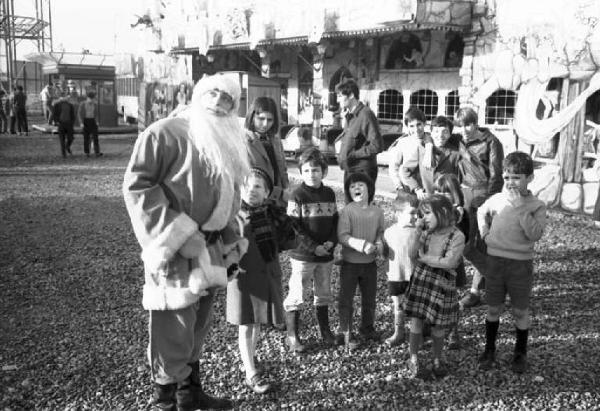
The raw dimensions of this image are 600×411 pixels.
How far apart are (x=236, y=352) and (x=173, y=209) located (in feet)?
5.30

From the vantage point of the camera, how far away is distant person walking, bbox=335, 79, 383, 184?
5.66m

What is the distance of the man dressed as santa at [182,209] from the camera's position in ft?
8.86

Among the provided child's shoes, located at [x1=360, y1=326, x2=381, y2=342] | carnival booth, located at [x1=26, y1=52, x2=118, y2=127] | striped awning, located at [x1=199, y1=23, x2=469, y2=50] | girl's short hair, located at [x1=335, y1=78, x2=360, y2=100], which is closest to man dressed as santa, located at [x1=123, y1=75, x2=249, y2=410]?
child's shoes, located at [x1=360, y1=326, x2=381, y2=342]

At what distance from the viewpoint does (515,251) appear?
3863mm

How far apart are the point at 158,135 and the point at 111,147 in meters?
16.8

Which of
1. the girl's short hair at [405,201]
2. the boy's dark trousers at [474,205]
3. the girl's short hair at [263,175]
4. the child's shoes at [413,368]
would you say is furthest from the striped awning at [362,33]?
the child's shoes at [413,368]

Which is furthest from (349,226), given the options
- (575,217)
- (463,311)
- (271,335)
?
(575,217)

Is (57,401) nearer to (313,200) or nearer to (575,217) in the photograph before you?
(313,200)

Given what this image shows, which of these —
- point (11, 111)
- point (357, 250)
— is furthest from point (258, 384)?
point (11, 111)

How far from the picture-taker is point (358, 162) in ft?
19.0

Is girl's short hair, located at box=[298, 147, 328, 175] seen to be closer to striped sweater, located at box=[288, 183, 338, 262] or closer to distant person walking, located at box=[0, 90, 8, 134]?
striped sweater, located at box=[288, 183, 338, 262]

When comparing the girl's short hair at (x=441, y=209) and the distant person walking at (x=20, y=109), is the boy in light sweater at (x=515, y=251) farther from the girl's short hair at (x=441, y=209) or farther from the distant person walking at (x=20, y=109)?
the distant person walking at (x=20, y=109)

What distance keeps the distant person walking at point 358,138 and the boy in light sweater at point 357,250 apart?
4.98 feet

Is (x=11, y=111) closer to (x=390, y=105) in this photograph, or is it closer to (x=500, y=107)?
(x=390, y=105)
